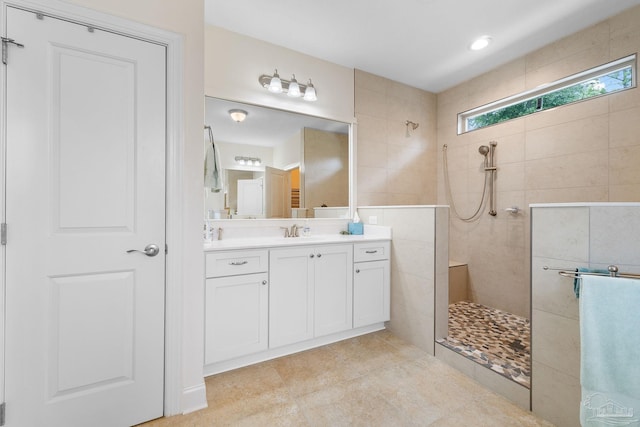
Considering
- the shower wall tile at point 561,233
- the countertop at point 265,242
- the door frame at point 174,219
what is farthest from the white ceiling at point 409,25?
the countertop at point 265,242

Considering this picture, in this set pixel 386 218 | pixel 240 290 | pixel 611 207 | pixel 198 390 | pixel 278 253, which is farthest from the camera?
pixel 386 218

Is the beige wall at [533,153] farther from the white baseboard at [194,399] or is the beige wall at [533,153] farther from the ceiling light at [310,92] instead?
the white baseboard at [194,399]

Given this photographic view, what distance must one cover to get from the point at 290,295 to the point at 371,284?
79cm

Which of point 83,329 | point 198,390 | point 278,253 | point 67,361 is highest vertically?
point 278,253

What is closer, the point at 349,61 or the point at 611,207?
the point at 611,207

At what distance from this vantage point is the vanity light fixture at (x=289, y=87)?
2.50 metres

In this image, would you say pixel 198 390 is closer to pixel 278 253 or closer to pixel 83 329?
pixel 83 329

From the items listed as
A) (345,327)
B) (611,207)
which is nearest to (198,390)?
(345,327)

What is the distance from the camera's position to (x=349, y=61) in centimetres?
288

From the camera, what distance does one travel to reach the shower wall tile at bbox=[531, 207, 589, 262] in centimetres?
138

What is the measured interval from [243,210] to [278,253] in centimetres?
65

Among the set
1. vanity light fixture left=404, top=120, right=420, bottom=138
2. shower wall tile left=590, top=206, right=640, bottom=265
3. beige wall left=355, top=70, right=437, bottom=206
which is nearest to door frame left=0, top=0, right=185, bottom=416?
beige wall left=355, top=70, right=437, bottom=206

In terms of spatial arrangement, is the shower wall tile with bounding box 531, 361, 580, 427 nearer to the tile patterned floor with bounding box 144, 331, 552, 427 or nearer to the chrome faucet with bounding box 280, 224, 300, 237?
the tile patterned floor with bounding box 144, 331, 552, 427

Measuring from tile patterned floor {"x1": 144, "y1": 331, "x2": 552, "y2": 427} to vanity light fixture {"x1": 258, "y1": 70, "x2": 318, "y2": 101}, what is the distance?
2312mm
